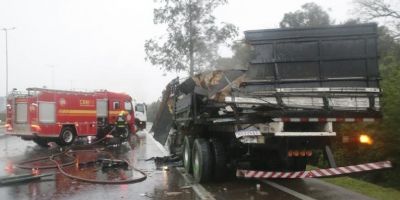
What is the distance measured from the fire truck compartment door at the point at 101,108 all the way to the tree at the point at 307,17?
800 inches

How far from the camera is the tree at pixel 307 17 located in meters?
42.7

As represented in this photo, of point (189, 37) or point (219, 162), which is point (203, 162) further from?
point (189, 37)

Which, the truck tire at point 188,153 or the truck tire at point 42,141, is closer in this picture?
the truck tire at point 188,153

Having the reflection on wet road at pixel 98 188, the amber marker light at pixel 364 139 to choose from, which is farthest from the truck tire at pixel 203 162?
the amber marker light at pixel 364 139

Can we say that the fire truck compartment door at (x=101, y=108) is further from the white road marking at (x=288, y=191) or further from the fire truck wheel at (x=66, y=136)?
the white road marking at (x=288, y=191)

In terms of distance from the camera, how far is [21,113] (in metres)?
23.2

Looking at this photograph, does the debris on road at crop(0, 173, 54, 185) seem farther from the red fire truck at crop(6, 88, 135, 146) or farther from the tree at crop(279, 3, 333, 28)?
the tree at crop(279, 3, 333, 28)

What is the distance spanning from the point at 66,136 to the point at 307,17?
26.3m

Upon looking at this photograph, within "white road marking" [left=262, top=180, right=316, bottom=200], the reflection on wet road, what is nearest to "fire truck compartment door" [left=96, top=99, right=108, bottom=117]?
the reflection on wet road

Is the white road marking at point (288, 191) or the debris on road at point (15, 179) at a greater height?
the debris on road at point (15, 179)

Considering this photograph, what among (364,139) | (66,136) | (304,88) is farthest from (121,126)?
(364,139)

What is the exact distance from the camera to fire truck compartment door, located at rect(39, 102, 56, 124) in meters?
22.7

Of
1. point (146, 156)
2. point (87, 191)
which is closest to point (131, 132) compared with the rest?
point (146, 156)

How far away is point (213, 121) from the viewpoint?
1040cm
